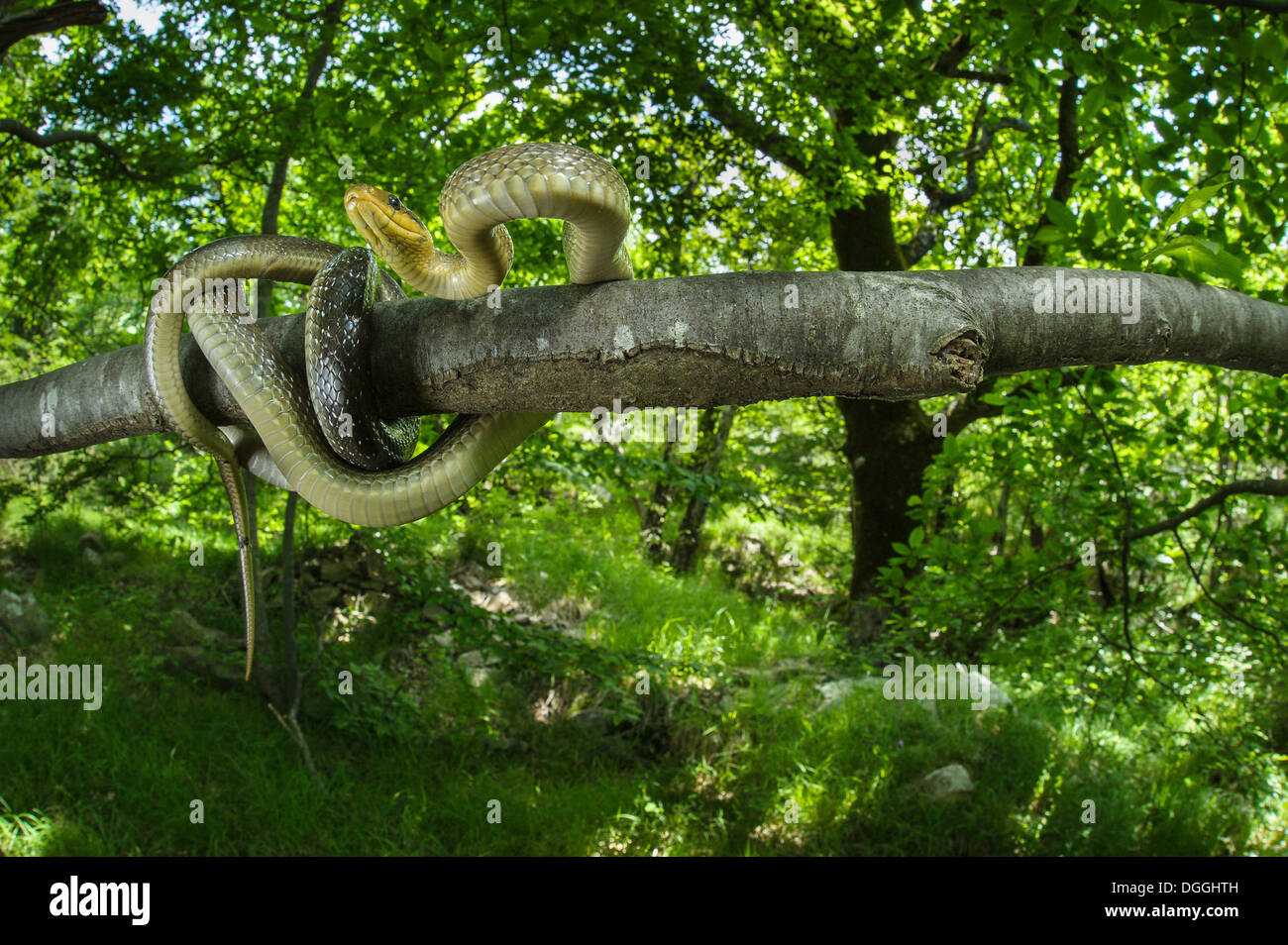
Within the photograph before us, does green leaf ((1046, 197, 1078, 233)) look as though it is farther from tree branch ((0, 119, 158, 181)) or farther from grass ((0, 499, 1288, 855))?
tree branch ((0, 119, 158, 181))

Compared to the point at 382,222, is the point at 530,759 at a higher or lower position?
lower

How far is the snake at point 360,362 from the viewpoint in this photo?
A: 1.68 m

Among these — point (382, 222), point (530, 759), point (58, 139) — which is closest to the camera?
point (382, 222)

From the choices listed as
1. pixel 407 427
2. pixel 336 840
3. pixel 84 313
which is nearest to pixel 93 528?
pixel 84 313

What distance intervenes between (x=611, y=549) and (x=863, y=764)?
5149 mm

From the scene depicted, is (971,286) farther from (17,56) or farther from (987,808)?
(17,56)

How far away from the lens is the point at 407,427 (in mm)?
1949

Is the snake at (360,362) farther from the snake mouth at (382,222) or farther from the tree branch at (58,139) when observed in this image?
the tree branch at (58,139)

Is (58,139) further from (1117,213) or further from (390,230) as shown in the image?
(1117,213)

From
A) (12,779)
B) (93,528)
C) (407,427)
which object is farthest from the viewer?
(93,528)

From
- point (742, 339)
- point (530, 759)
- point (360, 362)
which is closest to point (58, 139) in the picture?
point (360, 362)

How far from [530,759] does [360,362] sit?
4.99m

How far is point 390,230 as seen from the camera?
2.53 metres

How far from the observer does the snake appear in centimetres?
168
